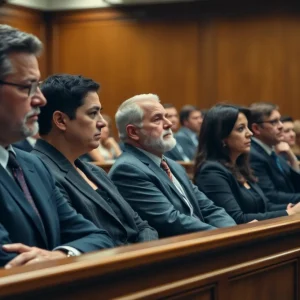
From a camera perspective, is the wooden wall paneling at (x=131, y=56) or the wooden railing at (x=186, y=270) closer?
the wooden railing at (x=186, y=270)

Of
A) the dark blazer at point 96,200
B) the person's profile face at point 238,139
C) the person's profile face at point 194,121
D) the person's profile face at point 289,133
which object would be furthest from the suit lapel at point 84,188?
the person's profile face at point 194,121

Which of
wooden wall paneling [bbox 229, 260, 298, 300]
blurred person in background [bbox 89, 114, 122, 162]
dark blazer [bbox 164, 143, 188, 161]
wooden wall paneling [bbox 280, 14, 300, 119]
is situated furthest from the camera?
wooden wall paneling [bbox 280, 14, 300, 119]

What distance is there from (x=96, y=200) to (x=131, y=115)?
32.3 inches

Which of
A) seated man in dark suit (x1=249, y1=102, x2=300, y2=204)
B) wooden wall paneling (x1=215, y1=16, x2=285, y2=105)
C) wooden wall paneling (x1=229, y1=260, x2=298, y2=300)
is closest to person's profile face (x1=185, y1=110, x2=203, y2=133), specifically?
wooden wall paneling (x1=215, y1=16, x2=285, y2=105)

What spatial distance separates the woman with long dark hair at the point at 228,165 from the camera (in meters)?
3.67

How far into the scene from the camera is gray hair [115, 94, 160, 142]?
10.7 feet

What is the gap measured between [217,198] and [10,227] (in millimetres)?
1883

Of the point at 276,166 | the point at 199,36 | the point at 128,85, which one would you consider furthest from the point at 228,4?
the point at 276,166

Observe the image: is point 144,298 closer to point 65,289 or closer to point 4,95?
point 65,289

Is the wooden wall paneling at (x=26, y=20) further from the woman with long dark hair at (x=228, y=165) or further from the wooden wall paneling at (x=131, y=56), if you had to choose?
the woman with long dark hair at (x=228, y=165)

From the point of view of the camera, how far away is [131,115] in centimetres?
329

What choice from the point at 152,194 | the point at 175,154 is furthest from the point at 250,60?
the point at 152,194

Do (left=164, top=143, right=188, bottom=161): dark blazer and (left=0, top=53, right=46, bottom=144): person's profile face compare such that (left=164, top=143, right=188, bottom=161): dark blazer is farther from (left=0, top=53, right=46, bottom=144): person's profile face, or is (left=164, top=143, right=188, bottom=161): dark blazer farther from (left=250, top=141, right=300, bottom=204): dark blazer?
(left=0, top=53, right=46, bottom=144): person's profile face

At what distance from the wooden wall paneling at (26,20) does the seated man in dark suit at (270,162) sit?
5.19 m
